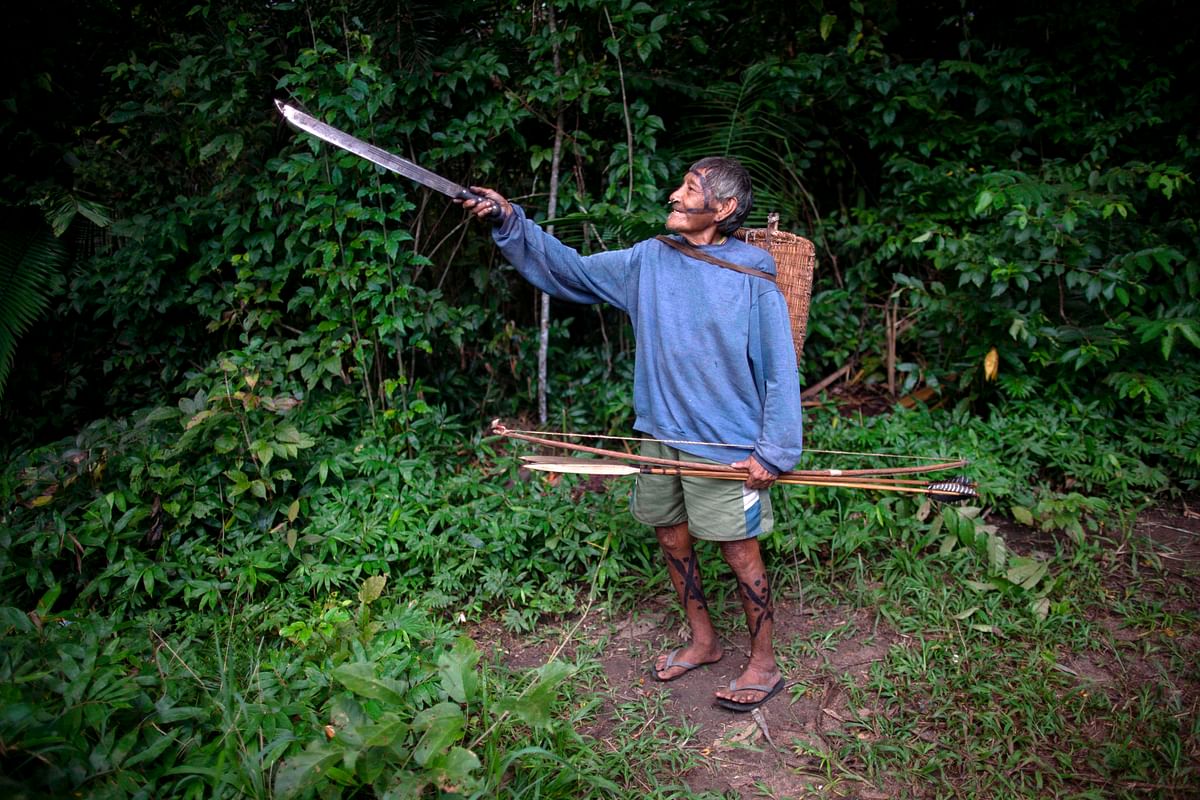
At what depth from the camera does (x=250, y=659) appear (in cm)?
300

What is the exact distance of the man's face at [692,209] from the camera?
2789 mm

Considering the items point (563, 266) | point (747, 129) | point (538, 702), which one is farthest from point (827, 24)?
point (538, 702)

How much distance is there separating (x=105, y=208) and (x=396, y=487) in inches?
81.5

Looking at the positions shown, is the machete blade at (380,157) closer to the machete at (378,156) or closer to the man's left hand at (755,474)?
the machete at (378,156)

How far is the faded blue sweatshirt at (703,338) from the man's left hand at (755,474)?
0.02 m

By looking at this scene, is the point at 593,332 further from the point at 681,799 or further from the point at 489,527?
the point at 681,799

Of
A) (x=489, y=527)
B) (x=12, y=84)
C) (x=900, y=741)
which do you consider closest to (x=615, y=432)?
(x=489, y=527)

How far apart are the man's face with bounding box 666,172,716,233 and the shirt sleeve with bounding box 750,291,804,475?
13.1 inches

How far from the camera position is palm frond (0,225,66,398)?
4.07m

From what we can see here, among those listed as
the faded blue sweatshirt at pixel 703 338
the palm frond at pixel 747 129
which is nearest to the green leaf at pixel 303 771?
the faded blue sweatshirt at pixel 703 338

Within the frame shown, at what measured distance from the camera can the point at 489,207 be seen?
2777mm

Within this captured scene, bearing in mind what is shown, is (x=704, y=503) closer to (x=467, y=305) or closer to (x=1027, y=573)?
(x=1027, y=573)

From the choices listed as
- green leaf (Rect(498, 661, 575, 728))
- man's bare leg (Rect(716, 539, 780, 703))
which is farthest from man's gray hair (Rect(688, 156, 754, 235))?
green leaf (Rect(498, 661, 575, 728))

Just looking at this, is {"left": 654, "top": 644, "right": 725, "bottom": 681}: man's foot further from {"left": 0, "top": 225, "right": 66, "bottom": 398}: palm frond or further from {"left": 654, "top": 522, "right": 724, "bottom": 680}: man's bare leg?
{"left": 0, "top": 225, "right": 66, "bottom": 398}: palm frond
